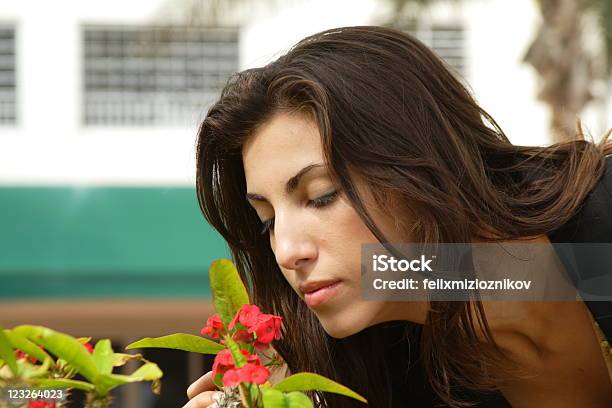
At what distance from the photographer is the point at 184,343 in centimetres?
130

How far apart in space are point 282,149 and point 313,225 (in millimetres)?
132

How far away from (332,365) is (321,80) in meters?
0.50

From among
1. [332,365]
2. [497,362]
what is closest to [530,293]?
[497,362]

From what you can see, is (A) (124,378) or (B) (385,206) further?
(B) (385,206)

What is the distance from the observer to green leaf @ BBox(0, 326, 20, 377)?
1.15m

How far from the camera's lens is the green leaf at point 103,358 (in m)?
1.16

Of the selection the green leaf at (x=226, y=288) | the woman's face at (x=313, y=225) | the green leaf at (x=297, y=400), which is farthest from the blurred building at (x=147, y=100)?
the green leaf at (x=297, y=400)

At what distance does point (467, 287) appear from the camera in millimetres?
1767

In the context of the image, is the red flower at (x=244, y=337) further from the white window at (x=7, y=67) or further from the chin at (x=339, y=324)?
the white window at (x=7, y=67)

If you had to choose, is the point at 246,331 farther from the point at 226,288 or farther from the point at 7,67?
the point at 7,67

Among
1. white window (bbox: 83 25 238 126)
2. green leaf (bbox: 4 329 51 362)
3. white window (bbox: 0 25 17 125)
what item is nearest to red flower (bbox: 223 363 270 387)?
green leaf (bbox: 4 329 51 362)

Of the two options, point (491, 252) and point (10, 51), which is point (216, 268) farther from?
point (10, 51)

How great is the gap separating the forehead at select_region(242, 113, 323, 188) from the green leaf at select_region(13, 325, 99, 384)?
1.68ft

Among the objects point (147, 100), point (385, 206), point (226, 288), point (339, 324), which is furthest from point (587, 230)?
point (147, 100)
